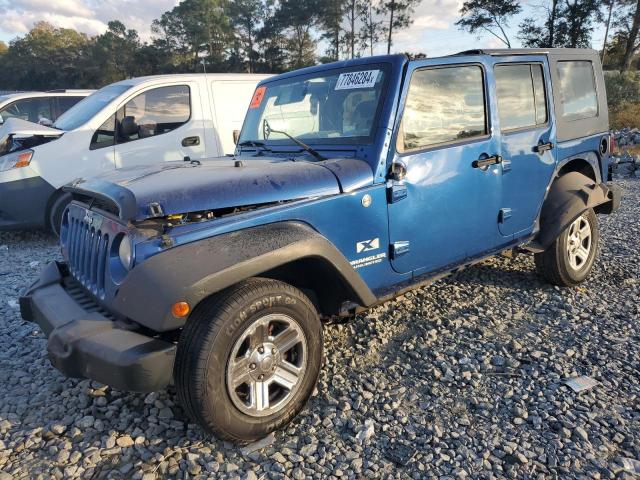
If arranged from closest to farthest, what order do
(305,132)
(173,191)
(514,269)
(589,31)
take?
(173,191) < (305,132) < (514,269) < (589,31)

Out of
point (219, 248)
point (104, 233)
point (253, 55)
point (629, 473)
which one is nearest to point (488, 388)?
point (629, 473)

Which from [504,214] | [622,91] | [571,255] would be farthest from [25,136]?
[622,91]

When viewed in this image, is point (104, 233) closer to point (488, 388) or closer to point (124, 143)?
point (488, 388)

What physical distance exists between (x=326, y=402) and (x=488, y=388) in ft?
3.28

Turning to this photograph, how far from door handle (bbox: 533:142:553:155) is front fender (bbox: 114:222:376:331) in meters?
2.38

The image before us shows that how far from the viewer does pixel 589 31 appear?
2600 cm

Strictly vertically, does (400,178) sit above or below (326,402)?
above

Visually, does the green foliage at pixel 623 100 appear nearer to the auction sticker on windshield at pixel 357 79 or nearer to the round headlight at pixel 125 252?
the auction sticker on windshield at pixel 357 79

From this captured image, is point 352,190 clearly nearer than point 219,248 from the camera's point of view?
No

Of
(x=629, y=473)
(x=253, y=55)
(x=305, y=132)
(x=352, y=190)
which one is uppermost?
(x=253, y=55)

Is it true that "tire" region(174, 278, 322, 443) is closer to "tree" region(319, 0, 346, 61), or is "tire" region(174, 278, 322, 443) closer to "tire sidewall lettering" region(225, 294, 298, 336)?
"tire sidewall lettering" region(225, 294, 298, 336)

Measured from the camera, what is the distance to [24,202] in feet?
20.5

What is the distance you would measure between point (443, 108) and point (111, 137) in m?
4.75

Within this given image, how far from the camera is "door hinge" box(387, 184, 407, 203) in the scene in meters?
3.07
